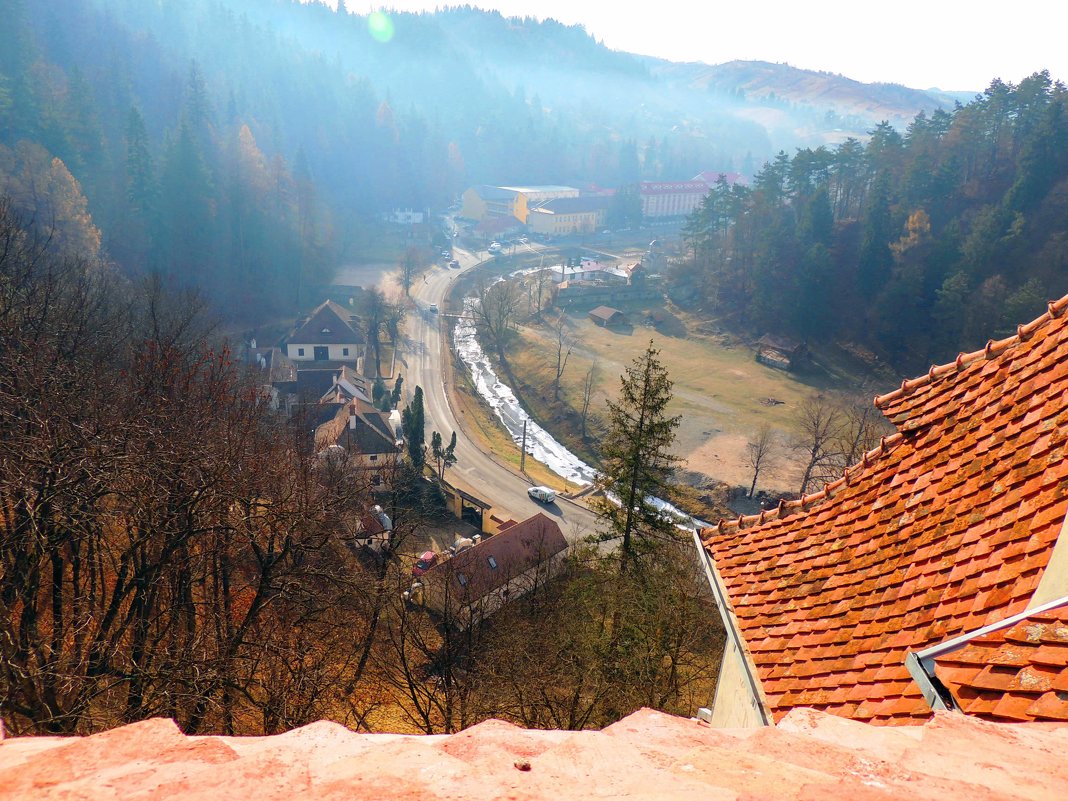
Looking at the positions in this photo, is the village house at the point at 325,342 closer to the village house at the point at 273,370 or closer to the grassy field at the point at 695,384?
the village house at the point at 273,370

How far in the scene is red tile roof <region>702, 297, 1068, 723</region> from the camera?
139 inches

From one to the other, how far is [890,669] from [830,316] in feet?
190

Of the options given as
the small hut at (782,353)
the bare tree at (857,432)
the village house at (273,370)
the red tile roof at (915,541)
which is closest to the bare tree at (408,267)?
the village house at (273,370)

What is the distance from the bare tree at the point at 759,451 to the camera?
1411 inches

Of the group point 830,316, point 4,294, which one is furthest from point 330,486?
point 830,316

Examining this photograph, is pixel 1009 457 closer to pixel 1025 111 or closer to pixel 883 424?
pixel 883 424

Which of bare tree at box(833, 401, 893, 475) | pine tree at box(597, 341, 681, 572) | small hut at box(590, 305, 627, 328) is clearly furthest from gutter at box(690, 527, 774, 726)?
small hut at box(590, 305, 627, 328)

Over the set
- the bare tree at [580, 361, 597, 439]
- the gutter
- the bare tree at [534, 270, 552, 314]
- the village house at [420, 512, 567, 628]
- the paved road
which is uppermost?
the gutter

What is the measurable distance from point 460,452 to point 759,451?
15.9 metres

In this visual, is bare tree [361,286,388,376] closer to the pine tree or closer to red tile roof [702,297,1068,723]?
the pine tree

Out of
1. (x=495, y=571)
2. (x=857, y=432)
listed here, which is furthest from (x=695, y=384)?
(x=495, y=571)

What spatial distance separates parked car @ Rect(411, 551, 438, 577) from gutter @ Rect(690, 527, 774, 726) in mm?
16241

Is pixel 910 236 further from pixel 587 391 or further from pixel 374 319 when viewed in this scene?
pixel 374 319

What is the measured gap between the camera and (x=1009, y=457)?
13.4ft
